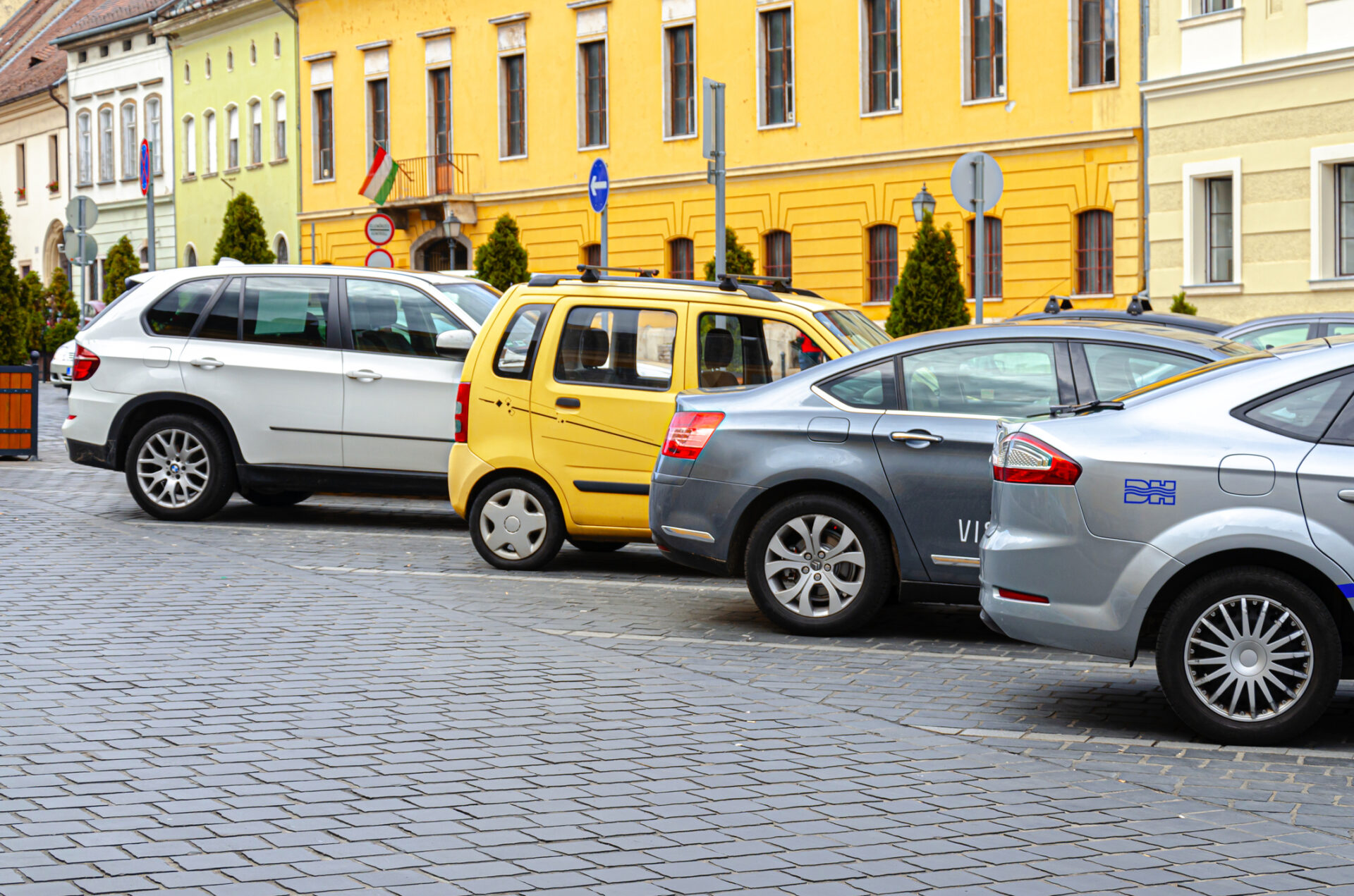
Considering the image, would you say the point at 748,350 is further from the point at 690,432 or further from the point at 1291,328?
the point at 1291,328

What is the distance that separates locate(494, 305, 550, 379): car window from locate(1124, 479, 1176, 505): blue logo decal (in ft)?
17.6

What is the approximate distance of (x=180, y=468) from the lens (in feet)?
47.1

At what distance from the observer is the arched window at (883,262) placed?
33219mm

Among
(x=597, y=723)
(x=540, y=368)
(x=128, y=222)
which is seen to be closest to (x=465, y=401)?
(x=540, y=368)

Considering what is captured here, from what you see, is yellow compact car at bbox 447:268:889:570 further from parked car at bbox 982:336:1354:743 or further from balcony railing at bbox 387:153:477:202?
balcony railing at bbox 387:153:477:202

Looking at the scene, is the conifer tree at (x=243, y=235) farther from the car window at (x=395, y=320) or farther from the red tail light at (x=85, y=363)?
the car window at (x=395, y=320)

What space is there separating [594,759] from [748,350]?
192 inches

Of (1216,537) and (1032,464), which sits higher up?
(1032,464)

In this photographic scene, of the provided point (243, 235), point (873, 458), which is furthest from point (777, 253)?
point (873, 458)

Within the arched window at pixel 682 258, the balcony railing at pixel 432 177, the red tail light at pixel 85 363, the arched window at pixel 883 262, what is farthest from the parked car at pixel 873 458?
the balcony railing at pixel 432 177

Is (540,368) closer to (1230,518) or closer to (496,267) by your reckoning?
(1230,518)

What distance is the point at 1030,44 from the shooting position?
1198 inches

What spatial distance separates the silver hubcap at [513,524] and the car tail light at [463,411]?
1.53 ft

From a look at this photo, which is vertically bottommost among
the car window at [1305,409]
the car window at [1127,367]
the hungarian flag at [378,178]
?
the car window at [1305,409]
